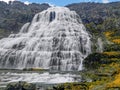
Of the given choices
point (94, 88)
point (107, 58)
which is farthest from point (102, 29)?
point (94, 88)

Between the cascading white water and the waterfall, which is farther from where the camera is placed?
the waterfall

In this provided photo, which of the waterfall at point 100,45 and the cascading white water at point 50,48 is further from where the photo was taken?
the waterfall at point 100,45

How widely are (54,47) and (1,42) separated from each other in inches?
1217

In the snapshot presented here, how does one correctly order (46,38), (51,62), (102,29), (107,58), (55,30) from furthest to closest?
(102,29) < (55,30) < (46,38) < (51,62) < (107,58)

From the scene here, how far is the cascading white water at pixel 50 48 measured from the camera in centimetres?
11694

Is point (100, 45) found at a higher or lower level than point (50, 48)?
higher

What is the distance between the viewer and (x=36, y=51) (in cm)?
12550

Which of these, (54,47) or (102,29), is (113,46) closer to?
(54,47)

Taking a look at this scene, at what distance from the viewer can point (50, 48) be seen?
128 m

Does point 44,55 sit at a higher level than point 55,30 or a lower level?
lower

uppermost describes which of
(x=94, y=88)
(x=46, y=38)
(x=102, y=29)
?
(x=102, y=29)

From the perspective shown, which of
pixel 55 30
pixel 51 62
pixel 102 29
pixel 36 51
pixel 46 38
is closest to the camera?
pixel 51 62

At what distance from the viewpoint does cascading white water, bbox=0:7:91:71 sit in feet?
384

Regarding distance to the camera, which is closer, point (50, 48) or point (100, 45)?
point (50, 48)
